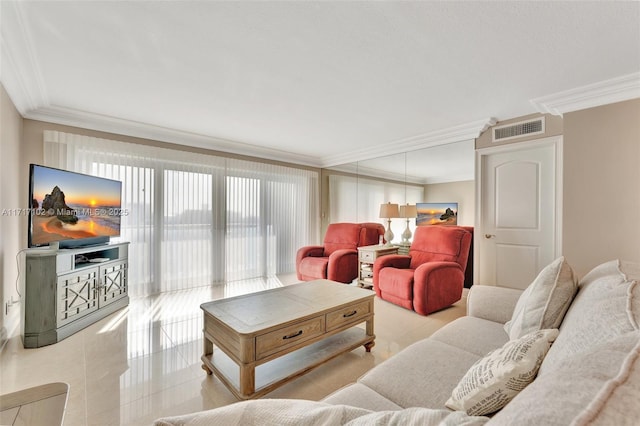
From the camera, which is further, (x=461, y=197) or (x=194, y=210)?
(x=194, y=210)

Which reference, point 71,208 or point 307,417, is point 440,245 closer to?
point 307,417

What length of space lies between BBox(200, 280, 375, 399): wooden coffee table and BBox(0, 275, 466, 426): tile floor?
11cm

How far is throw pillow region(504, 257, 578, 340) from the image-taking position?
1.22 m

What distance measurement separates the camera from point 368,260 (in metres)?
4.17

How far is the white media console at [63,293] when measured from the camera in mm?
2375

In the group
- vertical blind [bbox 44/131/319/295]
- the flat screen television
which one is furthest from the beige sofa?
vertical blind [bbox 44/131/319/295]

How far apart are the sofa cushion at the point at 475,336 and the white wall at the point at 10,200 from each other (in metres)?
3.59

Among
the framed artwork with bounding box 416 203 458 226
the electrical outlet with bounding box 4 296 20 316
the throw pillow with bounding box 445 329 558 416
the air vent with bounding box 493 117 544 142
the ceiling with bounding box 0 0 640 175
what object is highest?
the ceiling with bounding box 0 0 640 175

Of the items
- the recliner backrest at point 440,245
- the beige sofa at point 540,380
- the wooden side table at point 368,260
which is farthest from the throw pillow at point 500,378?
the wooden side table at point 368,260

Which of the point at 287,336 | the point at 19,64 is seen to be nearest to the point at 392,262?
the point at 287,336

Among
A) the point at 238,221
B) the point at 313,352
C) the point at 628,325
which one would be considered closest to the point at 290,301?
the point at 313,352

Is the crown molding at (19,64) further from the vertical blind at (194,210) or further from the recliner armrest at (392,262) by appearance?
the recliner armrest at (392,262)

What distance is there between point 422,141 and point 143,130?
13.2 ft

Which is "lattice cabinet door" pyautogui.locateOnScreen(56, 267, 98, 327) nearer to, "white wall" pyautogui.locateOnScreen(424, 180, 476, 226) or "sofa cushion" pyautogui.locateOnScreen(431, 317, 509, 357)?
"sofa cushion" pyautogui.locateOnScreen(431, 317, 509, 357)
